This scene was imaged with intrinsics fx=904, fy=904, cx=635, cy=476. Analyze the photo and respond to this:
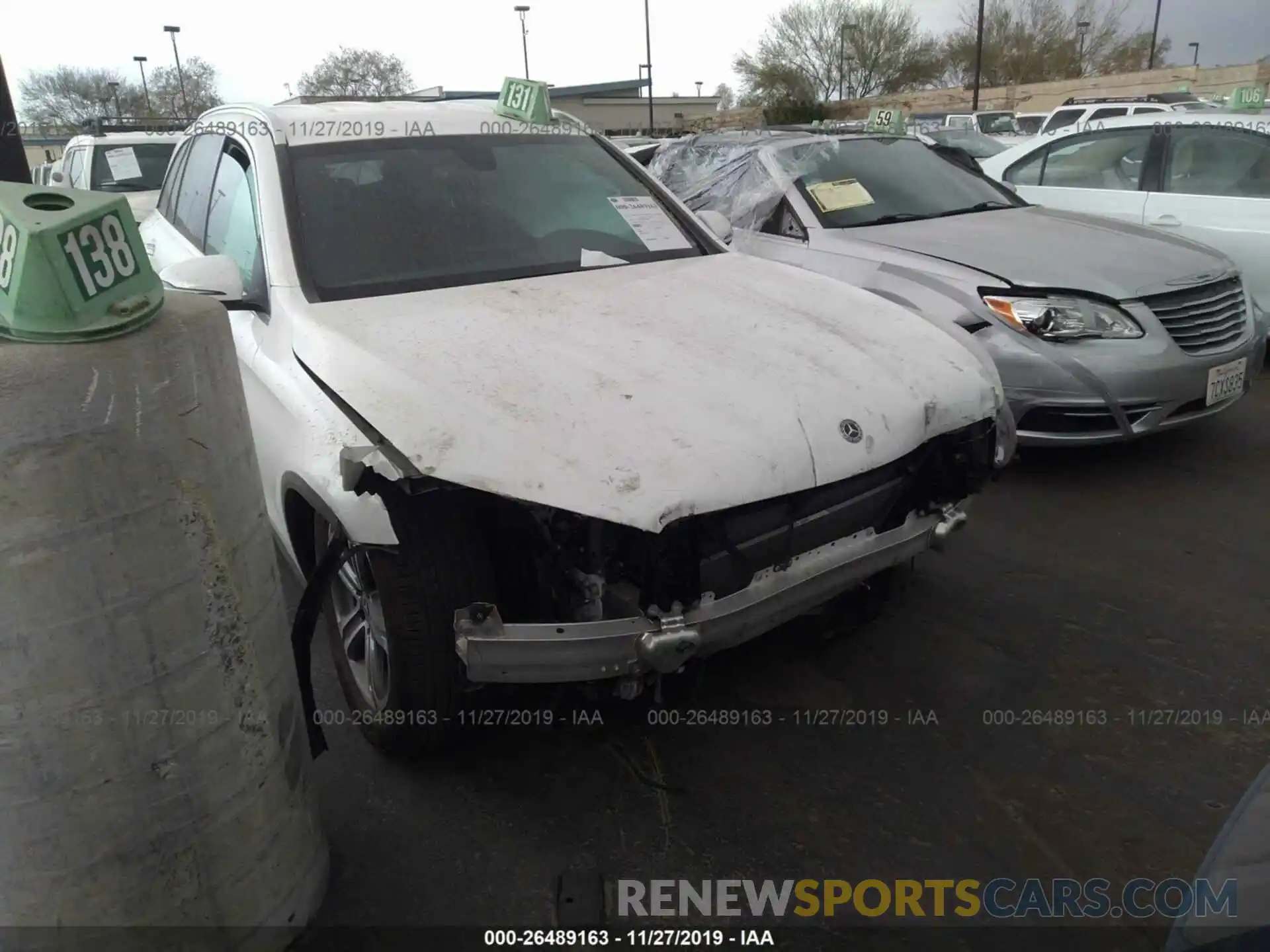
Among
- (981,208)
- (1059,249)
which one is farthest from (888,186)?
(1059,249)

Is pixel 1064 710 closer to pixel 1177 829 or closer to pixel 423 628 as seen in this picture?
pixel 1177 829

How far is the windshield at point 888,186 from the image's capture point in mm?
5176

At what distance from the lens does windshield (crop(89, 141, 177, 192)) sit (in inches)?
361

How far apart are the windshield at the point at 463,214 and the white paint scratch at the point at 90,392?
123cm

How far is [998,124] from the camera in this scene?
20.1 metres

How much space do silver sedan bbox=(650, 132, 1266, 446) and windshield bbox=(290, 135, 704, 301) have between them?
140 centimetres

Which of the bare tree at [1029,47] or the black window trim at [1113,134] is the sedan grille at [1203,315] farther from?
the bare tree at [1029,47]

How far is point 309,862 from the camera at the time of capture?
2086 millimetres

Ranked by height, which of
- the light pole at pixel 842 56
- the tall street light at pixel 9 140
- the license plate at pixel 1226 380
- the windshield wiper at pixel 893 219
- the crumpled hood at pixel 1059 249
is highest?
the light pole at pixel 842 56

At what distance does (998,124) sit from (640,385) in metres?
21.0

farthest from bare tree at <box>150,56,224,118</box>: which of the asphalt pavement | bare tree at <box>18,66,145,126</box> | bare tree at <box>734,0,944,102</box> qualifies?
the asphalt pavement

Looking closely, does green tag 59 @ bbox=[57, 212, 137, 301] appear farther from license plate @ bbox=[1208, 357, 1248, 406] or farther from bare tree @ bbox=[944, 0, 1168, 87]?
bare tree @ bbox=[944, 0, 1168, 87]

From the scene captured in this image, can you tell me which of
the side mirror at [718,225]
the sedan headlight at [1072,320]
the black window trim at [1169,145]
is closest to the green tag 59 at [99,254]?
the side mirror at [718,225]

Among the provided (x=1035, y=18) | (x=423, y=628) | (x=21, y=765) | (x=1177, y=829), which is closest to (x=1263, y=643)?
(x=1177, y=829)
